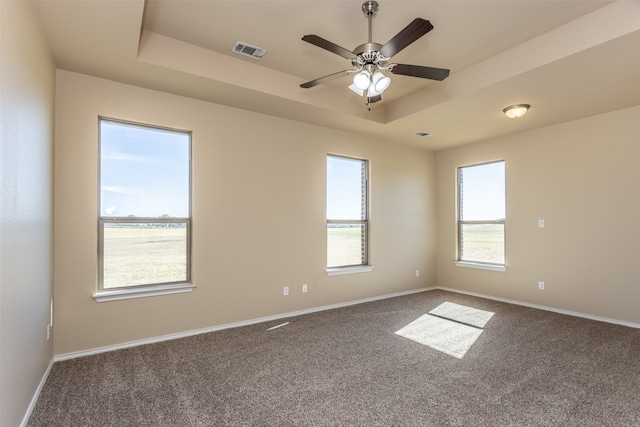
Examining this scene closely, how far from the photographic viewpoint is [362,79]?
8.07 ft

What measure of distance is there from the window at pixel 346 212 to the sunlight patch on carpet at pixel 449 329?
1.38 meters

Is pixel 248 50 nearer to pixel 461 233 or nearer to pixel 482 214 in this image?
pixel 482 214

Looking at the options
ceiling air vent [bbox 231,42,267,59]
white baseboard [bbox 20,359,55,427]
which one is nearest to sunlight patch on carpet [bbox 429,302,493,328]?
ceiling air vent [bbox 231,42,267,59]

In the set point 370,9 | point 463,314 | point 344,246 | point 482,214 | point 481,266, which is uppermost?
point 370,9

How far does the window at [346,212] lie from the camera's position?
477 centimetres

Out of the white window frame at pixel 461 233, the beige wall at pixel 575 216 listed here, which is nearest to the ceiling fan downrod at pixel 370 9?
the beige wall at pixel 575 216

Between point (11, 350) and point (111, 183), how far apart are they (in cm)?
185

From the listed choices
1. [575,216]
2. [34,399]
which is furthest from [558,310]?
[34,399]

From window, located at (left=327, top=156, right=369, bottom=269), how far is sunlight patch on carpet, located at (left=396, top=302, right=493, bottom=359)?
138 centimetres

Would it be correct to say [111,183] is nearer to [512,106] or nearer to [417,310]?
[417,310]

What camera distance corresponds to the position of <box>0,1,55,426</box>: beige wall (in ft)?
5.23

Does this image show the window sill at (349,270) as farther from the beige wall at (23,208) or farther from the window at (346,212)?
the beige wall at (23,208)

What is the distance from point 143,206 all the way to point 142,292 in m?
0.87

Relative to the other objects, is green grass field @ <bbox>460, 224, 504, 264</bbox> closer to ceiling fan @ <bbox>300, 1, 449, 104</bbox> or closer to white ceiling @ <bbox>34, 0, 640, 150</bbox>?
white ceiling @ <bbox>34, 0, 640, 150</bbox>
